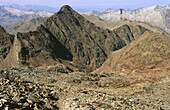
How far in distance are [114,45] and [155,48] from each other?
88.6 metres

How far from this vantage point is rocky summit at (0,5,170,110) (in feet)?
48.2

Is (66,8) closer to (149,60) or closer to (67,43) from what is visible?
(67,43)

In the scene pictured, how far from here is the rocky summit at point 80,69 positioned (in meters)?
14.7

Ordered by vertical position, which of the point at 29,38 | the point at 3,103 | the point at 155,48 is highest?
the point at 29,38

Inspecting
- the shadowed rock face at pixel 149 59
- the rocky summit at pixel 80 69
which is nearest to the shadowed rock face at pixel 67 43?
the rocky summit at pixel 80 69

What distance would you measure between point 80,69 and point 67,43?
3568 cm

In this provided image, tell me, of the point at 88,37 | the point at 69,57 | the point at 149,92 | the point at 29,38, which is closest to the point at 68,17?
the point at 88,37

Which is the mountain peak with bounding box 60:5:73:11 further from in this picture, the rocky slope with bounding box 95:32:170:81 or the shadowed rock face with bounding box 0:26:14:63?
the rocky slope with bounding box 95:32:170:81

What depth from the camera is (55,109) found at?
1280 centimetres

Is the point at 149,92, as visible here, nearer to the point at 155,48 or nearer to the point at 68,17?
the point at 155,48

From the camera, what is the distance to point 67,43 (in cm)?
12800

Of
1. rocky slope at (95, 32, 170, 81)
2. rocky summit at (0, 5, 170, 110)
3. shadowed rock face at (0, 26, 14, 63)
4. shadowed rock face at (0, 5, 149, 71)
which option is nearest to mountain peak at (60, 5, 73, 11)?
shadowed rock face at (0, 5, 149, 71)

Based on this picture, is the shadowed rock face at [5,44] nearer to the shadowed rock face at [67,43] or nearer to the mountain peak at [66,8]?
the shadowed rock face at [67,43]

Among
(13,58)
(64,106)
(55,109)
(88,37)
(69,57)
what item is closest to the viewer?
(55,109)
